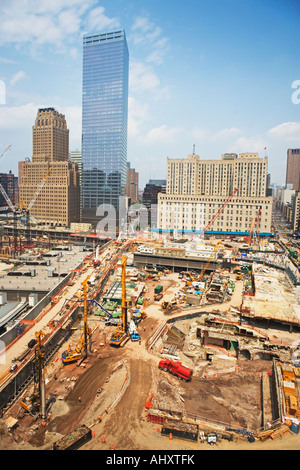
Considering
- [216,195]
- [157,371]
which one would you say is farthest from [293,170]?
[157,371]

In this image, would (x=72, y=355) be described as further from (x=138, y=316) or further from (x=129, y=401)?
(x=138, y=316)

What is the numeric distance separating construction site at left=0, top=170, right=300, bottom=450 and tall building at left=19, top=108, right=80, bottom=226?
5048 centimetres

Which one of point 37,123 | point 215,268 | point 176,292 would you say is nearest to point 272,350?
point 176,292

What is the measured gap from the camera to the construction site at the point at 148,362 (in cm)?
1406

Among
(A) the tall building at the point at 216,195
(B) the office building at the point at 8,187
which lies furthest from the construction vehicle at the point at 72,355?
(B) the office building at the point at 8,187

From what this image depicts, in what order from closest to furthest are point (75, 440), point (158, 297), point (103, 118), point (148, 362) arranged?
point (75, 440) < point (148, 362) < point (158, 297) < point (103, 118)

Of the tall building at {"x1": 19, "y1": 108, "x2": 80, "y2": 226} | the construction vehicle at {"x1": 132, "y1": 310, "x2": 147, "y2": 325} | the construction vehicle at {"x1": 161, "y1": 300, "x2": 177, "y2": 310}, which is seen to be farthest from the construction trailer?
the tall building at {"x1": 19, "y1": 108, "x2": 80, "y2": 226}

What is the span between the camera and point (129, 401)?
16.4m

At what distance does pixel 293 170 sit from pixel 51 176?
124m

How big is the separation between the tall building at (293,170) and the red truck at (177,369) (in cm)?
15475

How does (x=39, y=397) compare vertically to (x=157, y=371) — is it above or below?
above

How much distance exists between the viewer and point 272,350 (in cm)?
2212

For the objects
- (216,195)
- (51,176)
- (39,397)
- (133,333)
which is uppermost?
(51,176)
